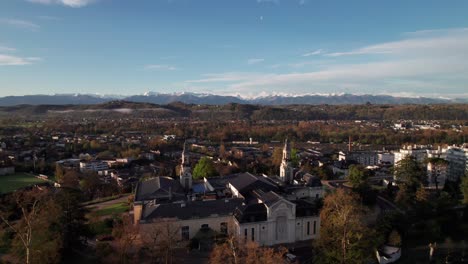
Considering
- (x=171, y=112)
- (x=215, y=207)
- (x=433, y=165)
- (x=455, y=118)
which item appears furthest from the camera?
(x=171, y=112)

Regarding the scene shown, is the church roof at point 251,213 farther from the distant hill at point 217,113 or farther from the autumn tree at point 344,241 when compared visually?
the distant hill at point 217,113

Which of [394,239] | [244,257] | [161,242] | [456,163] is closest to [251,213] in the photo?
[161,242]

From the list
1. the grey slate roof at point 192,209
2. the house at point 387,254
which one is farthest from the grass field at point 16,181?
the house at point 387,254

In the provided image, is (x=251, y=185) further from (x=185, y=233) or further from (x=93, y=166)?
(x=93, y=166)

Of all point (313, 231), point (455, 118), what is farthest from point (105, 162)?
point (455, 118)

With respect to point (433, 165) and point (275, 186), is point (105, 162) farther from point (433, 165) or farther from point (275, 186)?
point (433, 165)

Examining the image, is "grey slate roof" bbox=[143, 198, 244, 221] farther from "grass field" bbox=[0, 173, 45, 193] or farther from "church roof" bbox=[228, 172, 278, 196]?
"grass field" bbox=[0, 173, 45, 193]
